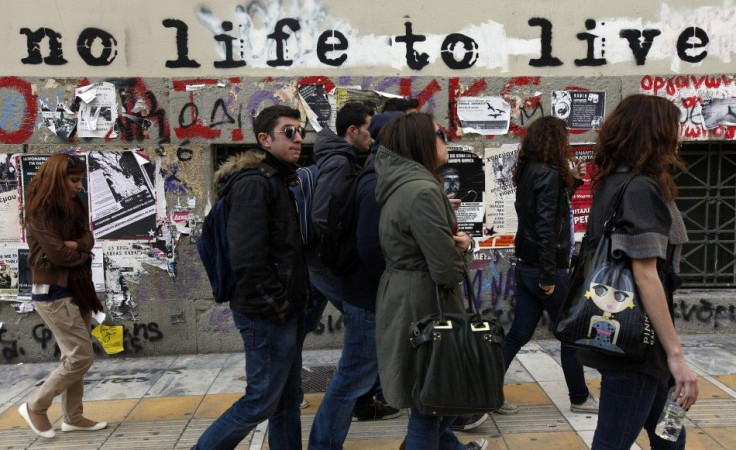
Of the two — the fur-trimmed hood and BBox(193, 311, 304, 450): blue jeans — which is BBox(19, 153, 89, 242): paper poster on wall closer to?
the fur-trimmed hood

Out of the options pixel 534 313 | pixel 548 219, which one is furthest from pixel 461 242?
pixel 534 313

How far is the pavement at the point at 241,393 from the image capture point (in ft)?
13.6

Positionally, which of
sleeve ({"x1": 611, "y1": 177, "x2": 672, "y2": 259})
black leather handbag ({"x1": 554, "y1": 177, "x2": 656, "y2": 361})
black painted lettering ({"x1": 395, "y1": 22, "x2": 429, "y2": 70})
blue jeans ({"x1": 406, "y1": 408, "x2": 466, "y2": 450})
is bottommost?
blue jeans ({"x1": 406, "y1": 408, "x2": 466, "y2": 450})

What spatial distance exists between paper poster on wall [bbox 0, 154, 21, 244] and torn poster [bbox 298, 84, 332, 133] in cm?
260

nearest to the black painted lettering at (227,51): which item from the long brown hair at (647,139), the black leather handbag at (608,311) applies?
the long brown hair at (647,139)

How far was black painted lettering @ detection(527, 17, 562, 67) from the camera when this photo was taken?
19.7 ft

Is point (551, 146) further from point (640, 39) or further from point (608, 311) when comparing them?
point (640, 39)

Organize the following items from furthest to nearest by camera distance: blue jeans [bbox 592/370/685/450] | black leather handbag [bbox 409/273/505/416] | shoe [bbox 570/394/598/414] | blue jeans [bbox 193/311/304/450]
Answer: shoe [bbox 570/394/598/414] → blue jeans [bbox 193/311/304/450] → black leather handbag [bbox 409/273/505/416] → blue jeans [bbox 592/370/685/450]

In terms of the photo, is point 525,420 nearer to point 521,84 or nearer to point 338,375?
point 338,375

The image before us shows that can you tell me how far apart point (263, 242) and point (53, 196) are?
6.00ft

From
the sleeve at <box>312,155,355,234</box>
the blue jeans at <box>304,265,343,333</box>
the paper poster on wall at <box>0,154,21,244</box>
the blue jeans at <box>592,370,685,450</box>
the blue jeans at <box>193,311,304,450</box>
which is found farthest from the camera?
the paper poster on wall at <box>0,154,21,244</box>

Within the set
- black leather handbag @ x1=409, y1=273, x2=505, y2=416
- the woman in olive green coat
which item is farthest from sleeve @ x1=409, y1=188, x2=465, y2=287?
black leather handbag @ x1=409, y1=273, x2=505, y2=416

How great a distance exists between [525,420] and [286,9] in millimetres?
3976

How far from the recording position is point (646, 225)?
241cm
